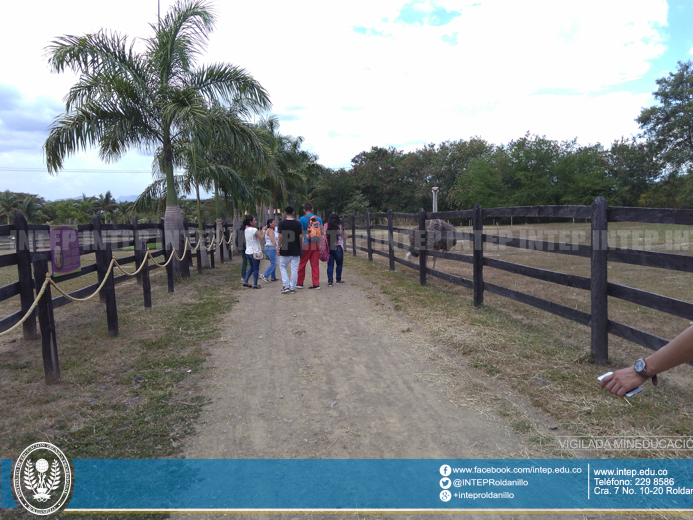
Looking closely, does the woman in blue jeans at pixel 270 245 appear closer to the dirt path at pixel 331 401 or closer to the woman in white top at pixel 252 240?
the woman in white top at pixel 252 240

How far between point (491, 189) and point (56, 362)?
47.9 m

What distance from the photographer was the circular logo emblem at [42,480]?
2703 mm

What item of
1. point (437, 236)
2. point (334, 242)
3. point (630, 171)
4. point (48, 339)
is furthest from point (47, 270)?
point (630, 171)

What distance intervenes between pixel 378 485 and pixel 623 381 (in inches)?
64.5

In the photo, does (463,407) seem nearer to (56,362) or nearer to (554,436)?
(554,436)

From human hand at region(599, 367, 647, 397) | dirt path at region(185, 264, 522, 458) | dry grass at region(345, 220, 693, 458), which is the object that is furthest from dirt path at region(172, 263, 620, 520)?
human hand at region(599, 367, 647, 397)

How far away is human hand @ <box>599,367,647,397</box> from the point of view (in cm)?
177

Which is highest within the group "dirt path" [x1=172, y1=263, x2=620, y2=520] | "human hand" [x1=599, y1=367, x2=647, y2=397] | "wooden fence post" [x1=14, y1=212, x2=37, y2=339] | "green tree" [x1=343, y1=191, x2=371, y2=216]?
"green tree" [x1=343, y1=191, x2=371, y2=216]

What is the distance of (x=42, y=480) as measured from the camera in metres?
2.88

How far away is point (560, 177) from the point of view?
4600 centimetres

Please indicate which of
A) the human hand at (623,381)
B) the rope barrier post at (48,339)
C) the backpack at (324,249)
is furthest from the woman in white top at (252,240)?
the human hand at (623,381)

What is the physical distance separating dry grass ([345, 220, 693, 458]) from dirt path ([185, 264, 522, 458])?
325 mm

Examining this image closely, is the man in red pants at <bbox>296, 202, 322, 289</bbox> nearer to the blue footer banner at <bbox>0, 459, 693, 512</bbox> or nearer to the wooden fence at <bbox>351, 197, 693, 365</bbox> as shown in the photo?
the wooden fence at <bbox>351, 197, 693, 365</bbox>

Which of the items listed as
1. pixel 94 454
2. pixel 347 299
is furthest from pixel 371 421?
pixel 347 299
